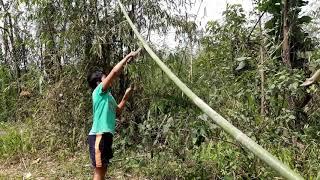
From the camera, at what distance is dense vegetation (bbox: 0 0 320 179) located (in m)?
4.07

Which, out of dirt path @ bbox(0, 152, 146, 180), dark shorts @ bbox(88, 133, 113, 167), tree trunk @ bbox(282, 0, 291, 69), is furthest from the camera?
dirt path @ bbox(0, 152, 146, 180)

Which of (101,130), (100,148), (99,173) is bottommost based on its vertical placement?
(99,173)

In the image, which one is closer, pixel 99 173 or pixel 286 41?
pixel 99 173

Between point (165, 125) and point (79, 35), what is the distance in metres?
1.70

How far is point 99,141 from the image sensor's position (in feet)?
12.9

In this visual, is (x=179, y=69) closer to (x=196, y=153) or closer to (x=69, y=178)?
(x=196, y=153)

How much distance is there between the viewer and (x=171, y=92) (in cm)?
542

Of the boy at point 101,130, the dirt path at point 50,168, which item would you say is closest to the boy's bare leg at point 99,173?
the boy at point 101,130

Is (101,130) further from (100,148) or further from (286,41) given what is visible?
(286,41)

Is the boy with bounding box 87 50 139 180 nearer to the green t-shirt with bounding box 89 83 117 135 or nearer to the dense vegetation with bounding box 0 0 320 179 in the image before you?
the green t-shirt with bounding box 89 83 117 135

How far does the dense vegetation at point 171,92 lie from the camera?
4.07 meters

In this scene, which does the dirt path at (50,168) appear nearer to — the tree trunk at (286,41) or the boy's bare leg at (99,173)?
the boy's bare leg at (99,173)

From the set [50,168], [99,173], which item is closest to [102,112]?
[99,173]

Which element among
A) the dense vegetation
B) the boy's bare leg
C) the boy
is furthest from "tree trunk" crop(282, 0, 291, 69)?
the boy's bare leg
